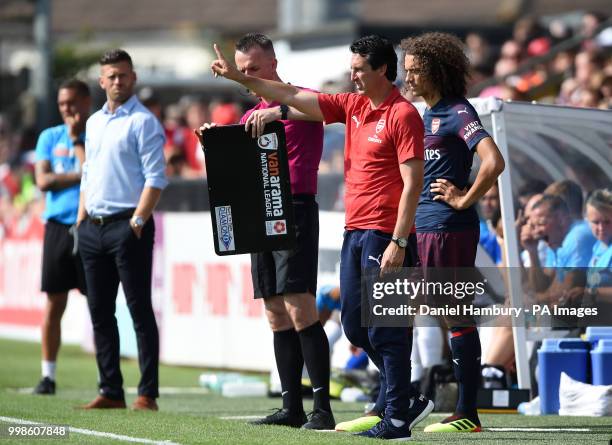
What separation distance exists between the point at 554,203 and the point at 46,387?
412cm

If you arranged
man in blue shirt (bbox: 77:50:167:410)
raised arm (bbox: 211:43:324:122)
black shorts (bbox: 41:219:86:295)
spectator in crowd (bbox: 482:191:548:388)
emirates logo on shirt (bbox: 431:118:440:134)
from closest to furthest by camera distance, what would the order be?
raised arm (bbox: 211:43:324:122) < emirates logo on shirt (bbox: 431:118:440:134) < man in blue shirt (bbox: 77:50:167:410) < spectator in crowd (bbox: 482:191:548:388) < black shorts (bbox: 41:219:86:295)

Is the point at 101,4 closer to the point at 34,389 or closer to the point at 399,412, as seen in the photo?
the point at 34,389

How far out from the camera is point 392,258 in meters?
7.80

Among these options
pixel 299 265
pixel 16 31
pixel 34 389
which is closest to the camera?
pixel 299 265

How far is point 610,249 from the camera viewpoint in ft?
33.8

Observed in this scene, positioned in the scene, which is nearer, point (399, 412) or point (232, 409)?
point (399, 412)

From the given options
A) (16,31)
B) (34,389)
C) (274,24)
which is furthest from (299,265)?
(274,24)

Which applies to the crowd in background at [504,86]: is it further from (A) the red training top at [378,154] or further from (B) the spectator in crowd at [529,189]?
(A) the red training top at [378,154]

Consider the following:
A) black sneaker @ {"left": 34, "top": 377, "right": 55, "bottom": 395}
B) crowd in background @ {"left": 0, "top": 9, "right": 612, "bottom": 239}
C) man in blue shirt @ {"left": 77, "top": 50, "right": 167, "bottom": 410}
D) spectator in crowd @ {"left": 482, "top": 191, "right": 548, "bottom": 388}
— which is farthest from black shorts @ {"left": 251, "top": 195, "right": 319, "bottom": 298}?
crowd in background @ {"left": 0, "top": 9, "right": 612, "bottom": 239}

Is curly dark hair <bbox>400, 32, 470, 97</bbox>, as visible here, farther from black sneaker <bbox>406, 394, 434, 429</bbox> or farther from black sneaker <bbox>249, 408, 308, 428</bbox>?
black sneaker <bbox>249, 408, 308, 428</bbox>

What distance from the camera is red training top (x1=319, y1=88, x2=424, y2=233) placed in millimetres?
7883

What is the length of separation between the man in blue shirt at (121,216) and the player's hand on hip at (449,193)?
215 cm

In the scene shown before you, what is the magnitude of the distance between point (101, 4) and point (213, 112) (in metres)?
40.3

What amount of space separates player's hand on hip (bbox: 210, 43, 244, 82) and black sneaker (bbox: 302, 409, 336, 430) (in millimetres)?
2005
